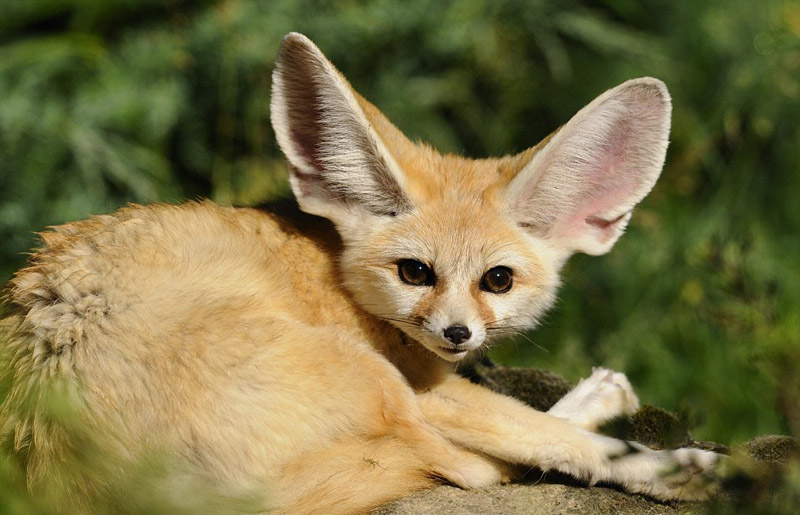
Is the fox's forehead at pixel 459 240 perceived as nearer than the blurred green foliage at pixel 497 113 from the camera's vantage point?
Yes

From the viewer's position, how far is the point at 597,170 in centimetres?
378

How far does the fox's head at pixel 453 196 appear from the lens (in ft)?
11.5

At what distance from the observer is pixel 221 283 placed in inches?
125

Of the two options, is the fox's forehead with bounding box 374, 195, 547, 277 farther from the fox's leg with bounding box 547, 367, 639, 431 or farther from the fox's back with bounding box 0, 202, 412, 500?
the fox's leg with bounding box 547, 367, 639, 431

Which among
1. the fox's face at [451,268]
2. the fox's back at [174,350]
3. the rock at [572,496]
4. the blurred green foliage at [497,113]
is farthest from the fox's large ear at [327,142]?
the blurred green foliage at [497,113]

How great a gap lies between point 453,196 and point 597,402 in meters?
1.04

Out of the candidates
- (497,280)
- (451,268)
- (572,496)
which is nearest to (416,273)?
(451,268)

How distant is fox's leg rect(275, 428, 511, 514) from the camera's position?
2.79 m

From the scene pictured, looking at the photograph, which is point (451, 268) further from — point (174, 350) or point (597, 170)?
point (174, 350)

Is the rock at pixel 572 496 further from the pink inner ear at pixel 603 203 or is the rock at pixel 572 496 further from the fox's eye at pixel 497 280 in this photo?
the pink inner ear at pixel 603 203

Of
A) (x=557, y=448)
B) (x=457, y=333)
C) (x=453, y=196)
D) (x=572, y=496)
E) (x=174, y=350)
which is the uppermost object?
(x=453, y=196)

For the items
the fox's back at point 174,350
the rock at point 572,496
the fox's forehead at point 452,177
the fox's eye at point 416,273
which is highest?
the fox's forehead at point 452,177

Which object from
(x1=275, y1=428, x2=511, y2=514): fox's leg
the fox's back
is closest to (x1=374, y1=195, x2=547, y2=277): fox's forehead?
the fox's back

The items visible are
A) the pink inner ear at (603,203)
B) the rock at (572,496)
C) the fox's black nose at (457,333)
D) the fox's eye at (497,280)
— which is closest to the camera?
the rock at (572,496)
